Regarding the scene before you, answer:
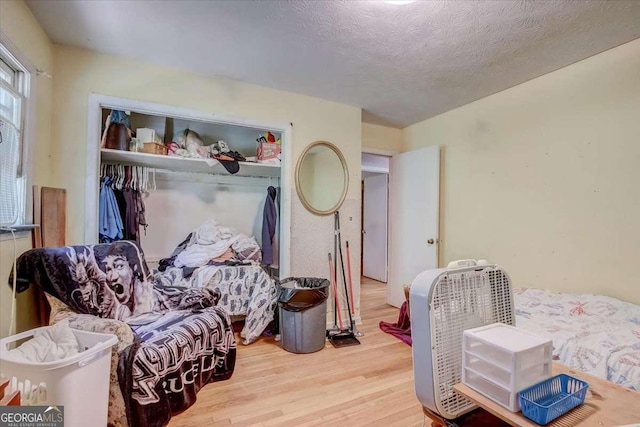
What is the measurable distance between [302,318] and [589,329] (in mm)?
1895

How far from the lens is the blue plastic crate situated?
0.75 metres

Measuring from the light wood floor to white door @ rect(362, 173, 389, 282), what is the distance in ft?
9.59

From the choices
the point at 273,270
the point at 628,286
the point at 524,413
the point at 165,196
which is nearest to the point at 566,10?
the point at 628,286

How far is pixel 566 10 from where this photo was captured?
66.9 inches

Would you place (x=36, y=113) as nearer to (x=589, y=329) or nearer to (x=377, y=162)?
(x=589, y=329)

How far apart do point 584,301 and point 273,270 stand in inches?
111

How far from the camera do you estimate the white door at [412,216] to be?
339 centimetres

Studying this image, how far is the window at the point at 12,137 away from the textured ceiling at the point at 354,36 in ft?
1.31

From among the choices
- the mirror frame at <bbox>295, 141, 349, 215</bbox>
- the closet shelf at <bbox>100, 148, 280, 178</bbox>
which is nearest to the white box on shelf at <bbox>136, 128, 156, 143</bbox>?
the closet shelf at <bbox>100, 148, 280, 178</bbox>

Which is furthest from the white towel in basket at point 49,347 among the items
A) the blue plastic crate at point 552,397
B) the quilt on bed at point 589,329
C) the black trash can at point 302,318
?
the quilt on bed at point 589,329

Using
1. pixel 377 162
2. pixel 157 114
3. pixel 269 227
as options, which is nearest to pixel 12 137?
pixel 157 114

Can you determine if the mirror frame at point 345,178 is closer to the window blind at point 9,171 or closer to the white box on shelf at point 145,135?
the white box on shelf at point 145,135

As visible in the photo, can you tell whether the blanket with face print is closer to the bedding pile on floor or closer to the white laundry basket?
the white laundry basket

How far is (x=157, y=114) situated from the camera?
8.05ft
